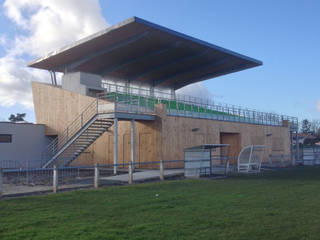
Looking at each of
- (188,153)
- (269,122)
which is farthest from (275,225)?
(269,122)

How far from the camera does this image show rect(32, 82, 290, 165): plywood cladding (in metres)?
23.6

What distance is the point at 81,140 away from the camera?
23172 millimetres

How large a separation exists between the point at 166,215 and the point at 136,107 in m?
15.4

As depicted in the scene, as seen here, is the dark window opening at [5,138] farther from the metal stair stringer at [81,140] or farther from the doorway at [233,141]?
the doorway at [233,141]

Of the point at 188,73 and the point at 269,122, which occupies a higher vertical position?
the point at 188,73

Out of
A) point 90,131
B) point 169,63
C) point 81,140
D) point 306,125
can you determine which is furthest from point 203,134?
point 306,125

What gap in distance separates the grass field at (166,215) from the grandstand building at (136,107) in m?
10.7

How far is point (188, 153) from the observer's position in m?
18.6

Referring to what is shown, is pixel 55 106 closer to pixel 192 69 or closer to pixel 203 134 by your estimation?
pixel 203 134

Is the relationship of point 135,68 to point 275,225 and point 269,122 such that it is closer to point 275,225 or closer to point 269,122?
point 269,122

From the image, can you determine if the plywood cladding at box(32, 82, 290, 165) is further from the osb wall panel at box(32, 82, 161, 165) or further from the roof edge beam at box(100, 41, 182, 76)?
the roof edge beam at box(100, 41, 182, 76)

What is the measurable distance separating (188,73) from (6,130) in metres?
19.8

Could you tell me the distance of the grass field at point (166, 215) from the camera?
6410 mm

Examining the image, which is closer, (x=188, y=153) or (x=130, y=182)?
(x=130, y=182)
